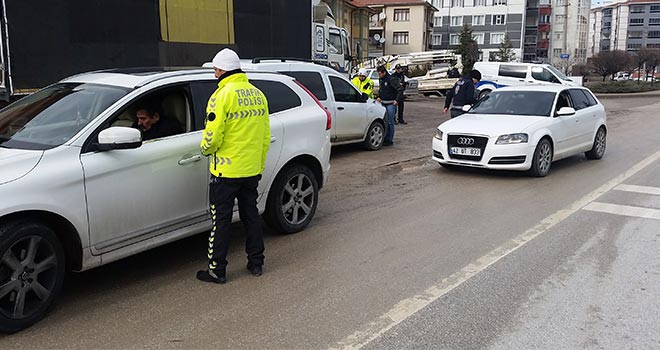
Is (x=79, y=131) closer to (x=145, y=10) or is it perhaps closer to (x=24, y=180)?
(x=24, y=180)

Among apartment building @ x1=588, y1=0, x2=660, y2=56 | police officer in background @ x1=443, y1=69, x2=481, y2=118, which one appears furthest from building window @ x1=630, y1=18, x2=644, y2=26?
police officer in background @ x1=443, y1=69, x2=481, y2=118

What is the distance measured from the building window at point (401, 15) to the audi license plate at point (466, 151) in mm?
64904

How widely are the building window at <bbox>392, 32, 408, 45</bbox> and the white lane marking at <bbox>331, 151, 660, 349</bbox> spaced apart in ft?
219

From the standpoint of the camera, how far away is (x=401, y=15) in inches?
2827

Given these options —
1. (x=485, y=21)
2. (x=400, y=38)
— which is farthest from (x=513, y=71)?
(x=485, y=21)

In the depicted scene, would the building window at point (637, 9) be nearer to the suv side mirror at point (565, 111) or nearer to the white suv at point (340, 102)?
the white suv at point (340, 102)

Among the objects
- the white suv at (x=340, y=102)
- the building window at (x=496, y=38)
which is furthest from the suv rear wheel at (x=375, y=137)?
the building window at (x=496, y=38)

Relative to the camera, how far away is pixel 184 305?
4266mm

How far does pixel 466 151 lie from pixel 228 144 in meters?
5.55

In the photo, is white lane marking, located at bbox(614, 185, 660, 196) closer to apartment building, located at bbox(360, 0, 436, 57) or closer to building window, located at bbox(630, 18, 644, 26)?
apartment building, located at bbox(360, 0, 436, 57)

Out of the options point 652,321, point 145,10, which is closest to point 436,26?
point 145,10

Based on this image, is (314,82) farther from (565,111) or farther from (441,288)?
(441,288)

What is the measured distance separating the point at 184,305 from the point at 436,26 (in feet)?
294

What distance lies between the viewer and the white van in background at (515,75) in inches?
973
